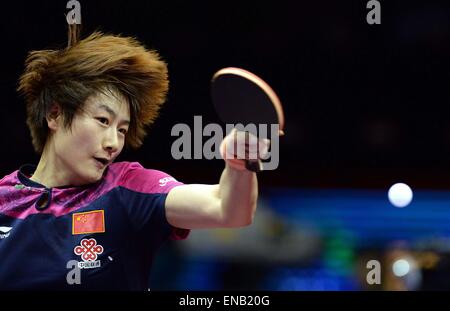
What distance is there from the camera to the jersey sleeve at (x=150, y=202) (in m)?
3.42

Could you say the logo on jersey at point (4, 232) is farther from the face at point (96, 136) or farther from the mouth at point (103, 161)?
the mouth at point (103, 161)

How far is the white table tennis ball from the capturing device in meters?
8.05

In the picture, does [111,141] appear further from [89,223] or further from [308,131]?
[308,131]

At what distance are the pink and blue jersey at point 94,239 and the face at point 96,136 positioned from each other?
0.35 feet

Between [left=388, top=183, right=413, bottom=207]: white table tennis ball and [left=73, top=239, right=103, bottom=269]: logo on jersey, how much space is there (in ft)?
16.4

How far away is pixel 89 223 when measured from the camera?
352 cm

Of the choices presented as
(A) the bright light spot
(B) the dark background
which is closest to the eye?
(B) the dark background

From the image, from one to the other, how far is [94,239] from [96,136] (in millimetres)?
413

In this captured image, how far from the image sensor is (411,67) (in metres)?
8.73

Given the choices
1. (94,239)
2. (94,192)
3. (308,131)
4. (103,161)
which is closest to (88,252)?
(94,239)

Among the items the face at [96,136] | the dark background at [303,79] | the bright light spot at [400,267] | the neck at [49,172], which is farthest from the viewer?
the dark background at [303,79]

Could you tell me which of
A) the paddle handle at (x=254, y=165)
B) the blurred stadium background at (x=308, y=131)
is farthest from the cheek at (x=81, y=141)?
the blurred stadium background at (x=308, y=131)
